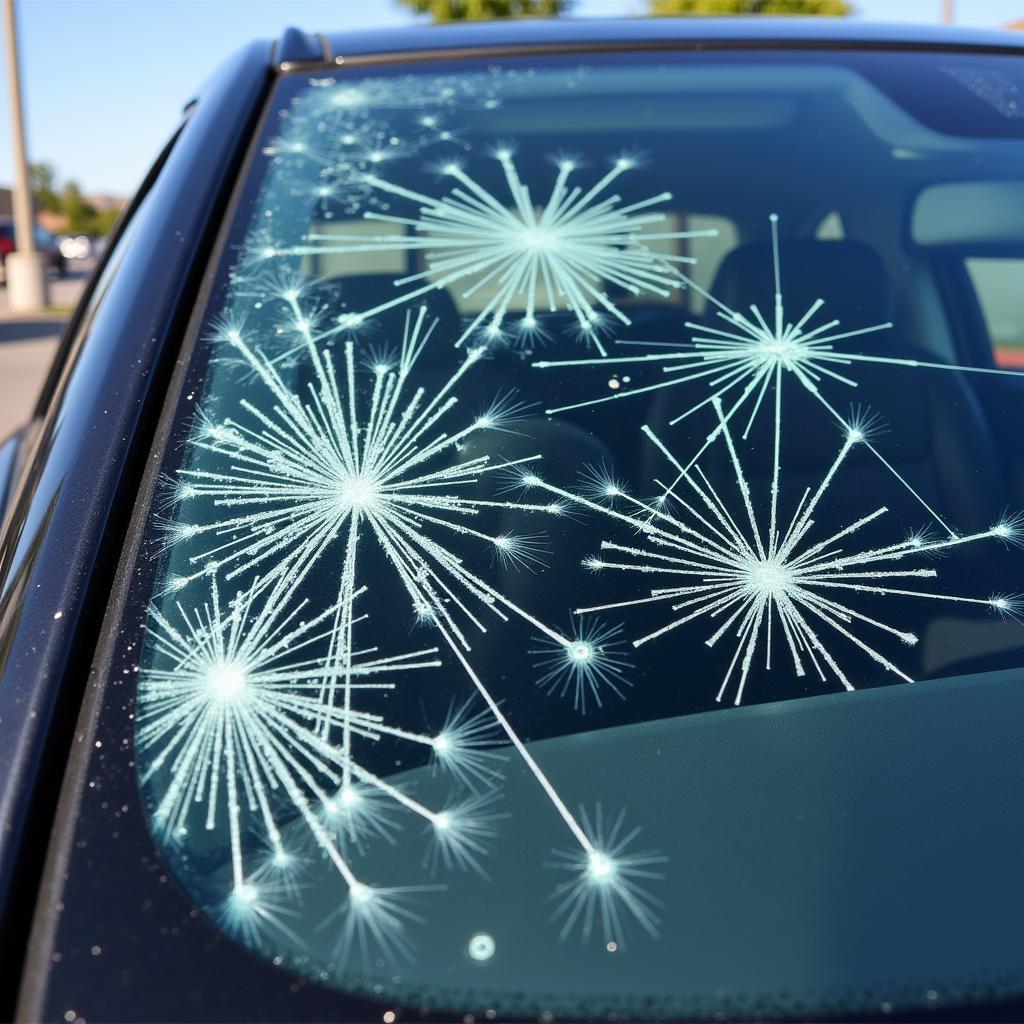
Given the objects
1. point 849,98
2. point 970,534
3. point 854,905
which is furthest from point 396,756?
point 849,98

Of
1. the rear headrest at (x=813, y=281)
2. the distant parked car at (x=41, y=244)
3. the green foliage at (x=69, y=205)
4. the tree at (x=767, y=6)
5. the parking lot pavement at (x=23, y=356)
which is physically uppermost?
the green foliage at (x=69, y=205)

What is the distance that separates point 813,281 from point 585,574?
0.49 m

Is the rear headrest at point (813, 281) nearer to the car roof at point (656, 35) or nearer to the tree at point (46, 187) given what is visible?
the car roof at point (656, 35)

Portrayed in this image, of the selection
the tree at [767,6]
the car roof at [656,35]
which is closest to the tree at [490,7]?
the tree at [767,6]

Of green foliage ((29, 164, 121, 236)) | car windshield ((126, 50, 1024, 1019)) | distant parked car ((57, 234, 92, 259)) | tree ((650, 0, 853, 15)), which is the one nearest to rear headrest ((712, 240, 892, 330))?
car windshield ((126, 50, 1024, 1019))

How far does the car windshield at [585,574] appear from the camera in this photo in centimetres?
68

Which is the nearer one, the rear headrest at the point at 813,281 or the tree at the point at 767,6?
the rear headrest at the point at 813,281

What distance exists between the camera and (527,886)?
69cm

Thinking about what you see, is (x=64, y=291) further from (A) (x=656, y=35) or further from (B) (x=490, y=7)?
(A) (x=656, y=35)

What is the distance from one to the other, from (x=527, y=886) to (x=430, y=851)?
0.07 metres

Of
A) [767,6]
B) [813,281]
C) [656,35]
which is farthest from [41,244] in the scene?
[813,281]

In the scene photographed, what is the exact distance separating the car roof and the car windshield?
0.46 feet

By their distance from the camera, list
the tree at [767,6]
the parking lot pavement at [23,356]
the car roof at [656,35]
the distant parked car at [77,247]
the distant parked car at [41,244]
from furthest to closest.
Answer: the distant parked car at [77,247] → the distant parked car at [41,244] → the tree at [767,6] → the parking lot pavement at [23,356] → the car roof at [656,35]

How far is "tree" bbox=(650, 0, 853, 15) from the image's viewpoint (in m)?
15.3
